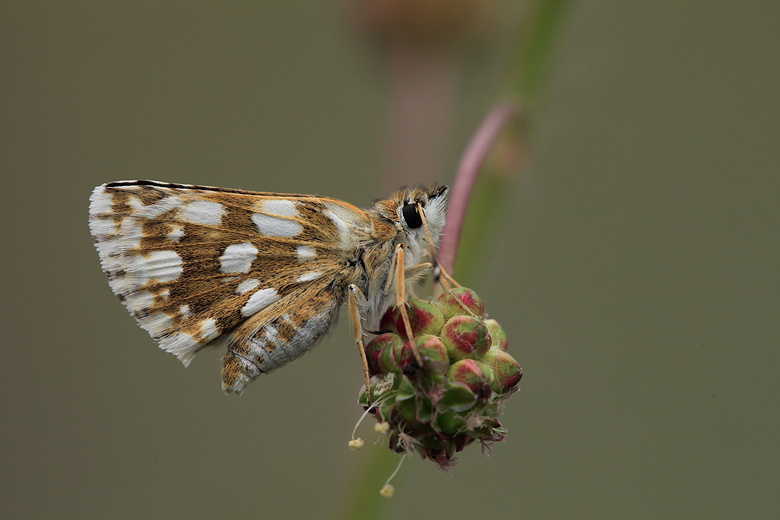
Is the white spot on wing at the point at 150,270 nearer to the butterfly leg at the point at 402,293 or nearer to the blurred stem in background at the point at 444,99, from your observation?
the butterfly leg at the point at 402,293

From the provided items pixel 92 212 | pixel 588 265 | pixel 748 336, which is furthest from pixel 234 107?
pixel 748 336

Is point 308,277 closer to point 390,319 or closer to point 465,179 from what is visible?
point 390,319

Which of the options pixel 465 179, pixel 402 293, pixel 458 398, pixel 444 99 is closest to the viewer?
pixel 458 398

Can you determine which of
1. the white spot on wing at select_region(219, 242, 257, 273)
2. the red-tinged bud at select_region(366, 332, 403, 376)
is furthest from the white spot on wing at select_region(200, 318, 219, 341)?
the red-tinged bud at select_region(366, 332, 403, 376)

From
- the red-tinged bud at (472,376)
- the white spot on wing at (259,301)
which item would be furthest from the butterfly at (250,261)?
the red-tinged bud at (472,376)

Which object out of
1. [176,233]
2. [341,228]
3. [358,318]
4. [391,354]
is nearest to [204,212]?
[176,233]

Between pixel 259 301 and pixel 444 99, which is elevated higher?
pixel 444 99

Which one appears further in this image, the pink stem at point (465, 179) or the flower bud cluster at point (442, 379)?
the pink stem at point (465, 179)
